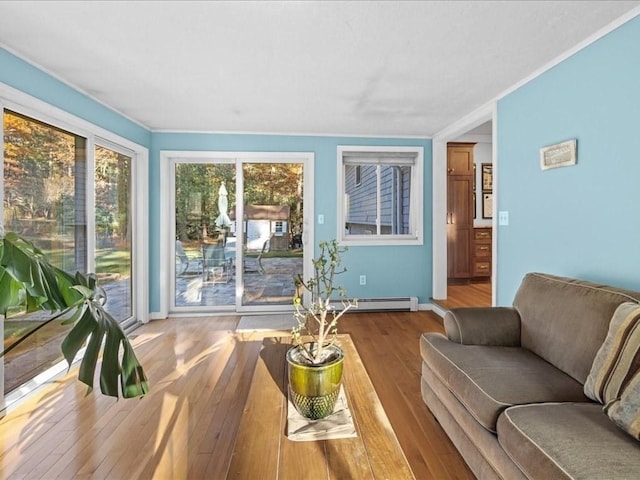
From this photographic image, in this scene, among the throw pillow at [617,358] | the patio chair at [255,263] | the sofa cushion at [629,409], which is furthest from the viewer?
the patio chair at [255,263]

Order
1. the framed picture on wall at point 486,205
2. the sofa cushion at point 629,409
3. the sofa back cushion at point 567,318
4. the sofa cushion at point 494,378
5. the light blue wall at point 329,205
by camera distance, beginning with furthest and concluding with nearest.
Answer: the framed picture on wall at point 486,205, the light blue wall at point 329,205, the sofa back cushion at point 567,318, the sofa cushion at point 494,378, the sofa cushion at point 629,409

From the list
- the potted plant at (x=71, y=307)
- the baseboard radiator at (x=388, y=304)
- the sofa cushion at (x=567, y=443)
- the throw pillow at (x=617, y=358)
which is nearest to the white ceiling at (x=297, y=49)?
the potted plant at (x=71, y=307)

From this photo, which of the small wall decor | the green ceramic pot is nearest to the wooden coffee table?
the green ceramic pot

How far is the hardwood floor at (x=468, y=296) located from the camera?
4.45 meters

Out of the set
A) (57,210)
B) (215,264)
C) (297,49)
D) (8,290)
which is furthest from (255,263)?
(8,290)

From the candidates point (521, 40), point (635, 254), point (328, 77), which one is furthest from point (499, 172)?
point (328, 77)

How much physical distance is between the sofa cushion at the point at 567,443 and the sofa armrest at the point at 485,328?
0.70 meters

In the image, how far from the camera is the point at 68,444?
Result: 6.29ft

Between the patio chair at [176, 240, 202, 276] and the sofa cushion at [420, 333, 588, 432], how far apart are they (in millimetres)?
3399

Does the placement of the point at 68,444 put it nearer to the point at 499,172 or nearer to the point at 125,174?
the point at 125,174

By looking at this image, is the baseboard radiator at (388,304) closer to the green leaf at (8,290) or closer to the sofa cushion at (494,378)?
the sofa cushion at (494,378)

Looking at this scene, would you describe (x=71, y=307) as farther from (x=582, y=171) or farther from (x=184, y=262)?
(x=184, y=262)

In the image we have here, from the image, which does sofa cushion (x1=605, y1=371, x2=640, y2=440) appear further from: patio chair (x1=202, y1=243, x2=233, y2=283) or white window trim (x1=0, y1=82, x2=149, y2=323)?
patio chair (x1=202, y1=243, x2=233, y2=283)

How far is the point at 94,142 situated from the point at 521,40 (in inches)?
145
